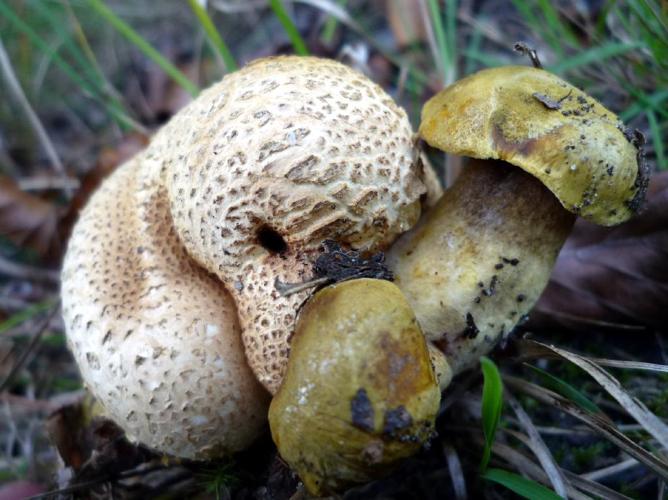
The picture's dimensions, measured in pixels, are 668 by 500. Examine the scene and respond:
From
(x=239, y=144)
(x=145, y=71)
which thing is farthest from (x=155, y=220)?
(x=145, y=71)

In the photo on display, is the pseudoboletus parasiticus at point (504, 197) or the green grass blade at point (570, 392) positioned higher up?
the pseudoboletus parasiticus at point (504, 197)

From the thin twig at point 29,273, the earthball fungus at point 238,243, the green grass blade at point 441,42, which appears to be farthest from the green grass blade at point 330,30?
the thin twig at point 29,273

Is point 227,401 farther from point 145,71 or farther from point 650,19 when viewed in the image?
point 145,71

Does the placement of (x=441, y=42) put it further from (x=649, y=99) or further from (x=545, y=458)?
(x=545, y=458)

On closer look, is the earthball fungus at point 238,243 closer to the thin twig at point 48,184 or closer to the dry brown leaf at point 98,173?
the dry brown leaf at point 98,173

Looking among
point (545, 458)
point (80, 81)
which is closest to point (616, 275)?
point (545, 458)
